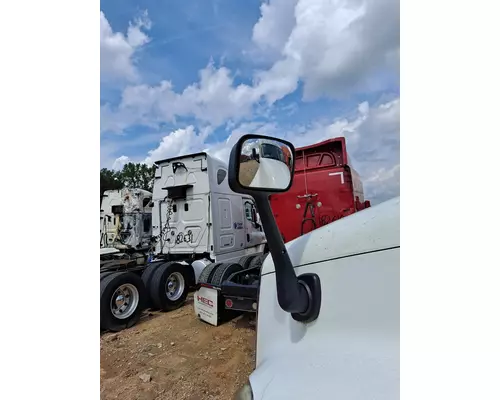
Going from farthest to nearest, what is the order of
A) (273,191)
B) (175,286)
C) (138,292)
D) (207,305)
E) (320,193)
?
(175,286), (320,193), (138,292), (207,305), (273,191)

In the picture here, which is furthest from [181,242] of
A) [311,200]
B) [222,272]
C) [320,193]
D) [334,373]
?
[334,373]

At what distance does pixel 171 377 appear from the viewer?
248cm

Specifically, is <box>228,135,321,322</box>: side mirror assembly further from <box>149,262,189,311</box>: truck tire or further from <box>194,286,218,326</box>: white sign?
<box>149,262,189,311</box>: truck tire

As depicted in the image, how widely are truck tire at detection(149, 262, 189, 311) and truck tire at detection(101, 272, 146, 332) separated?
0.19 m

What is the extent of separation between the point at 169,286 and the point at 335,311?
4.19m

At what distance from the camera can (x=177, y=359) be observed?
2.82 metres

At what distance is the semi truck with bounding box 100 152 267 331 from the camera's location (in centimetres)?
388

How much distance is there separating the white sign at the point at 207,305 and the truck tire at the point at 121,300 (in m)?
0.85

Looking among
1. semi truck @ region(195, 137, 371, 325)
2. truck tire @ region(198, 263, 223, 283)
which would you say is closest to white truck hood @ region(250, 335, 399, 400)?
semi truck @ region(195, 137, 371, 325)

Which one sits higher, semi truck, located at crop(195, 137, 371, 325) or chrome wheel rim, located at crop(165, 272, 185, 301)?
semi truck, located at crop(195, 137, 371, 325)

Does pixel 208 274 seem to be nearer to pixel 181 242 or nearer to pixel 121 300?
pixel 121 300

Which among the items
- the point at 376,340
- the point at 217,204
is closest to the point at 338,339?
the point at 376,340

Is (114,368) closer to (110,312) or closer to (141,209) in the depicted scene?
(110,312)

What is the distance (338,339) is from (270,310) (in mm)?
319
